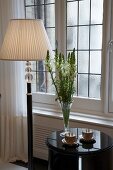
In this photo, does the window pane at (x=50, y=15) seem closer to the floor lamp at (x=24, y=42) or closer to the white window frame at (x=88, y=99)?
the white window frame at (x=88, y=99)

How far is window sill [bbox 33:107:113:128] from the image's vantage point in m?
2.44

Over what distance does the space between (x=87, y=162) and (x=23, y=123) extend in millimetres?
1235

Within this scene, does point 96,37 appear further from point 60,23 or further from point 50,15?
point 50,15

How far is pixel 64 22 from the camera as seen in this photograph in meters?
2.72

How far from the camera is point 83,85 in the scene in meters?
2.73

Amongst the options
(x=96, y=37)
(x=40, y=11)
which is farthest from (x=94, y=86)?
(x=40, y=11)

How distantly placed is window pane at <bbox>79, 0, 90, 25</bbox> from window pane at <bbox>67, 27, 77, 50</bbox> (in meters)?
0.12

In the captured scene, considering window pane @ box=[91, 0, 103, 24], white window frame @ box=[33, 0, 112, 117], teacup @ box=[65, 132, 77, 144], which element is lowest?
teacup @ box=[65, 132, 77, 144]

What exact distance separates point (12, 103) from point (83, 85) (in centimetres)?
81

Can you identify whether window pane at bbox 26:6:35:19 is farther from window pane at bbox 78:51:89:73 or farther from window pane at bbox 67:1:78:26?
window pane at bbox 78:51:89:73

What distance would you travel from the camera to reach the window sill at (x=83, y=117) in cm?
244

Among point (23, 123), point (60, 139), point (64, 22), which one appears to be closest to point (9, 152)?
point (23, 123)

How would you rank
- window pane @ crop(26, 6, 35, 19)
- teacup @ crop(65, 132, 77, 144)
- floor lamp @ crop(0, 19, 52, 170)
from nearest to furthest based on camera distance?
floor lamp @ crop(0, 19, 52, 170) → teacup @ crop(65, 132, 77, 144) → window pane @ crop(26, 6, 35, 19)

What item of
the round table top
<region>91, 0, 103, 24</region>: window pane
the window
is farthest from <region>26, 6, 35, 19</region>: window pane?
the round table top
